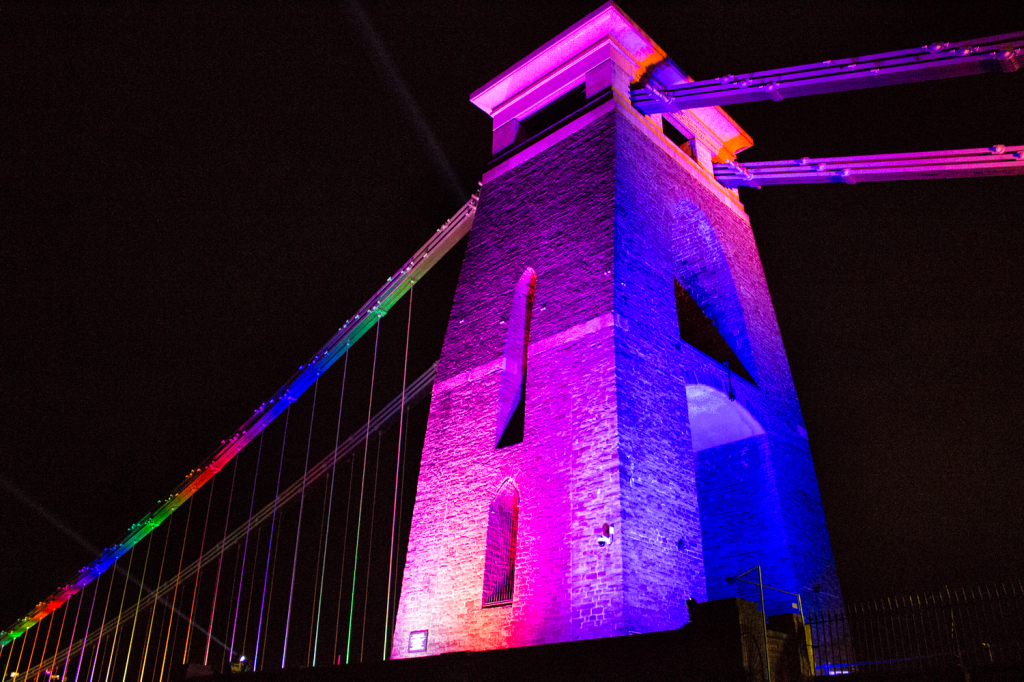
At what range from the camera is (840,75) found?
12.7 meters

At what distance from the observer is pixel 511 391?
39.9ft

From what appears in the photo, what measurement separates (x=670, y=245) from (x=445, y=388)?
4453 mm

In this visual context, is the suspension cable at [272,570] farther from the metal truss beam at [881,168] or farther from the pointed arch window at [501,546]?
the metal truss beam at [881,168]

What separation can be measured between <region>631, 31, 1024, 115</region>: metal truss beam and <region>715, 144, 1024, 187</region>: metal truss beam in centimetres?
146

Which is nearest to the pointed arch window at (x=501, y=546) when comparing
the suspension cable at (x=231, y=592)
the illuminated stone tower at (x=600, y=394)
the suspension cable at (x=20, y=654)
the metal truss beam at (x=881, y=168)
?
the illuminated stone tower at (x=600, y=394)

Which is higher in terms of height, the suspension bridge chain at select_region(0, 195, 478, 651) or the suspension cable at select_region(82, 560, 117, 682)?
the suspension bridge chain at select_region(0, 195, 478, 651)

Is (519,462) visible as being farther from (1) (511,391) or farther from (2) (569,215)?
(2) (569,215)

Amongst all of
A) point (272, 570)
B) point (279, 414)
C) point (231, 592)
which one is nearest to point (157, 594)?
point (231, 592)

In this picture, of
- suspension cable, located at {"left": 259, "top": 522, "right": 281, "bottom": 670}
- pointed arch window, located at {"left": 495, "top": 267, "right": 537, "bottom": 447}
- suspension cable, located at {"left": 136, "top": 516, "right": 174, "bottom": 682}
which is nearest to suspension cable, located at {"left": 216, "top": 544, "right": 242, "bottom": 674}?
suspension cable, located at {"left": 259, "top": 522, "right": 281, "bottom": 670}

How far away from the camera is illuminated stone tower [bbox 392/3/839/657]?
982 centimetres

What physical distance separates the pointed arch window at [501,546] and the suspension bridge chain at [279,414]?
8008 mm

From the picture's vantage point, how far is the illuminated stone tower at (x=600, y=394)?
982cm

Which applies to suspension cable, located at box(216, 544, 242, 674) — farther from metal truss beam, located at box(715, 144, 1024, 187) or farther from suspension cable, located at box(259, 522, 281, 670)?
metal truss beam, located at box(715, 144, 1024, 187)

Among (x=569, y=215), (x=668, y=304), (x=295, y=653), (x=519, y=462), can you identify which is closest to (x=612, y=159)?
(x=569, y=215)
